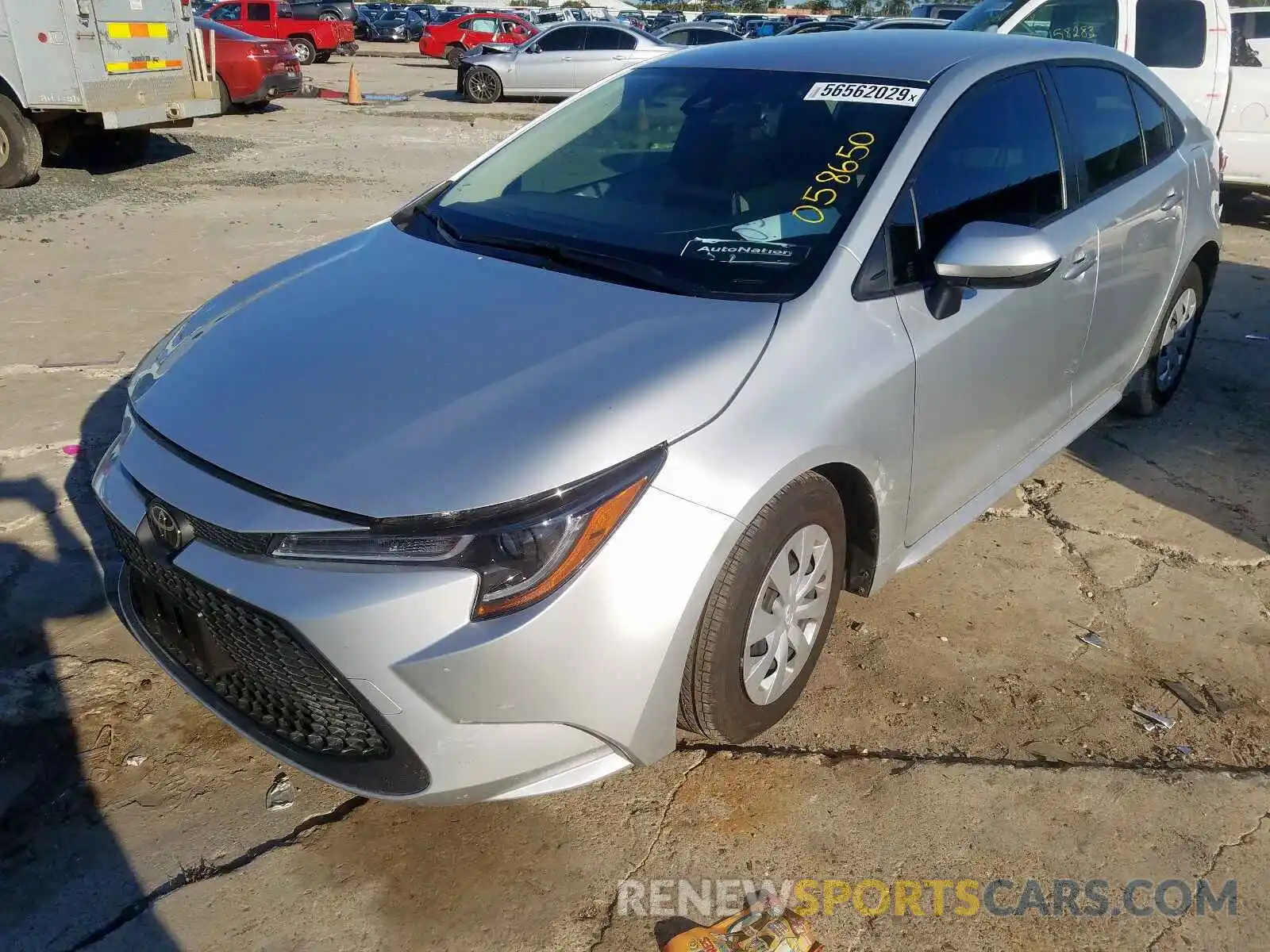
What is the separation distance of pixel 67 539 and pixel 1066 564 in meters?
3.61

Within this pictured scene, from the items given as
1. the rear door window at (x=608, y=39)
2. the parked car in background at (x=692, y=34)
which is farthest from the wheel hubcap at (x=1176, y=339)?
the parked car in background at (x=692, y=34)

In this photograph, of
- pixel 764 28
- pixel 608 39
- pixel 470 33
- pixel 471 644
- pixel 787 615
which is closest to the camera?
pixel 471 644

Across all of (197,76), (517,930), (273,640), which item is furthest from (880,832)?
(197,76)

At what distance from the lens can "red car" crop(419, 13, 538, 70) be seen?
28.2 metres

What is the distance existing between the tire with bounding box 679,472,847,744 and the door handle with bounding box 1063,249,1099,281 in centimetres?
132

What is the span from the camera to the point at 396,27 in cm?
4178

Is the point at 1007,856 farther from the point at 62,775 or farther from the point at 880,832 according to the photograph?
the point at 62,775

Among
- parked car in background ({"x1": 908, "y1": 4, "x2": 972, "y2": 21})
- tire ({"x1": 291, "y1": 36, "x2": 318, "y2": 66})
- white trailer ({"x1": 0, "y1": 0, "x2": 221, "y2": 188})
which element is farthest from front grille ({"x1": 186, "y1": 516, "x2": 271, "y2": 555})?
tire ({"x1": 291, "y1": 36, "x2": 318, "y2": 66})

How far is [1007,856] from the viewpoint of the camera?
2383 mm

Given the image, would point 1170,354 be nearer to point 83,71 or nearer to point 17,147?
point 83,71

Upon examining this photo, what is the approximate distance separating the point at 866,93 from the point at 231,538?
2172mm

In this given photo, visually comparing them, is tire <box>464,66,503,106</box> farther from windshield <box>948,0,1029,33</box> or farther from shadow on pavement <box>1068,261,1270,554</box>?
shadow on pavement <box>1068,261,1270,554</box>

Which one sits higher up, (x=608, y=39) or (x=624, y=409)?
(x=608, y=39)

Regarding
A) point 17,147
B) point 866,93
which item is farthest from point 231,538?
point 17,147
